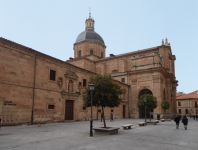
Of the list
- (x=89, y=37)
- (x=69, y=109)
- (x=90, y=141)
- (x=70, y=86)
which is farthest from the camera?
(x=89, y=37)

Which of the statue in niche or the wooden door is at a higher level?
the statue in niche

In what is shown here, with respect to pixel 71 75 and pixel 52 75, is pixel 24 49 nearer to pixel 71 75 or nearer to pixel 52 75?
pixel 52 75

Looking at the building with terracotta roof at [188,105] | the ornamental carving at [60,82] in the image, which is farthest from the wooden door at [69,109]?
the building with terracotta roof at [188,105]

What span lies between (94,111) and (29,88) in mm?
11334

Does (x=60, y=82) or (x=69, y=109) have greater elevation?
(x=60, y=82)

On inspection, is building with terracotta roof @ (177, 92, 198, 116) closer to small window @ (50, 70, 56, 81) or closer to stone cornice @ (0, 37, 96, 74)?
small window @ (50, 70, 56, 81)

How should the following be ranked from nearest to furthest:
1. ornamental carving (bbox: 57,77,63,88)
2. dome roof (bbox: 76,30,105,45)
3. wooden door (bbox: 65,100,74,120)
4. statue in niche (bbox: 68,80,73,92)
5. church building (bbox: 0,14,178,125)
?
church building (bbox: 0,14,178,125)
ornamental carving (bbox: 57,77,63,88)
wooden door (bbox: 65,100,74,120)
statue in niche (bbox: 68,80,73,92)
dome roof (bbox: 76,30,105,45)

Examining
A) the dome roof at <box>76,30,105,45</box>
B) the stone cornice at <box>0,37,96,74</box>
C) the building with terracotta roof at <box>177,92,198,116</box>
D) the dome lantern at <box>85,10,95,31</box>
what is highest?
the dome lantern at <box>85,10,95,31</box>

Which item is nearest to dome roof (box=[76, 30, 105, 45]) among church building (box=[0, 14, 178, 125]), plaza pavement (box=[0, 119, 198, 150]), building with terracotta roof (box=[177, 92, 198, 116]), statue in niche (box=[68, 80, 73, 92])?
church building (box=[0, 14, 178, 125])

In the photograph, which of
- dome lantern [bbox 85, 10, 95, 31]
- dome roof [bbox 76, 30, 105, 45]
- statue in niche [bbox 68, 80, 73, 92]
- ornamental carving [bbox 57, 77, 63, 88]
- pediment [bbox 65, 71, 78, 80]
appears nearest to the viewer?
ornamental carving [bbox 57, 77, 63, 88]

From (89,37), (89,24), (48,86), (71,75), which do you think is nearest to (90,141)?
(48,86)

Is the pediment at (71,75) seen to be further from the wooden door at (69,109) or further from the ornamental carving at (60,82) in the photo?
the wooden door at (69,109)

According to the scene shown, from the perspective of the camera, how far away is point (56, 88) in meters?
19.5

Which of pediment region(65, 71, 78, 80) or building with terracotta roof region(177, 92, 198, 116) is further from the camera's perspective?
building with terracotta roof region(177, 92, 198, 116)
